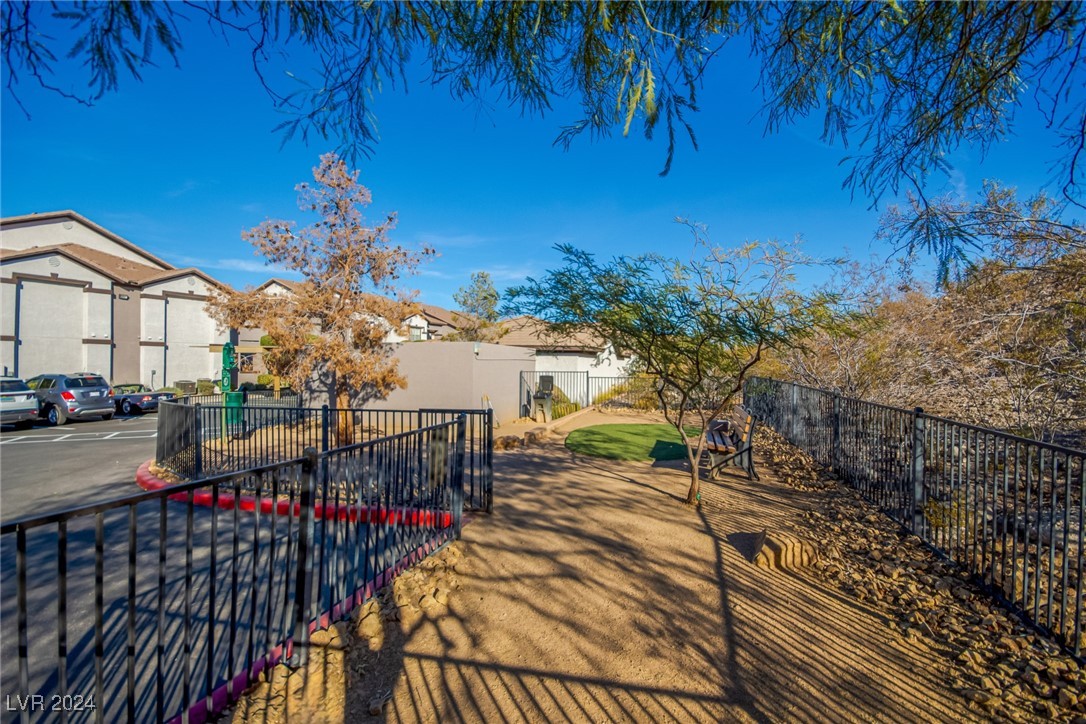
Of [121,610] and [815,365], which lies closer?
[121,610]

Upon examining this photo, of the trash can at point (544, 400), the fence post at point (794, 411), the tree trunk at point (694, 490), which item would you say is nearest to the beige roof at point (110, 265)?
the trash can at point (544, 400)

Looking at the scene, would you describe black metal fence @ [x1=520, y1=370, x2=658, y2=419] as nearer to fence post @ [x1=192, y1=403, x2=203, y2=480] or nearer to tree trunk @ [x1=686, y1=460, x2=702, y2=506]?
tree trunk @ [x1=686, y1=460, x2=702, y2=506]

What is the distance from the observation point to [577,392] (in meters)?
20.8

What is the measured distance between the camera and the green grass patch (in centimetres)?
987

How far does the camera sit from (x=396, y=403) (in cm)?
1502

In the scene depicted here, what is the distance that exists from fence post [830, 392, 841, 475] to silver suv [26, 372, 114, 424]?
71.6 feet

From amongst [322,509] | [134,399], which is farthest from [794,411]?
[134,399]

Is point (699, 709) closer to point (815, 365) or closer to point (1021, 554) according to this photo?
point (1021, 554)

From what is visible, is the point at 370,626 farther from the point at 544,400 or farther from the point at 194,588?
the point at 544,400

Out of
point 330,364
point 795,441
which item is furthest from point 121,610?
point 795,441

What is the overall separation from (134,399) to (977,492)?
25.0 meters

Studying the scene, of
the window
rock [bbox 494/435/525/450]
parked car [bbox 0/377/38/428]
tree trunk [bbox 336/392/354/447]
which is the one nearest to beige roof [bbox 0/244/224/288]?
the window

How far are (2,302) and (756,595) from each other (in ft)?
Result: 100

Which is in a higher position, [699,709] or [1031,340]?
[1031,340]
